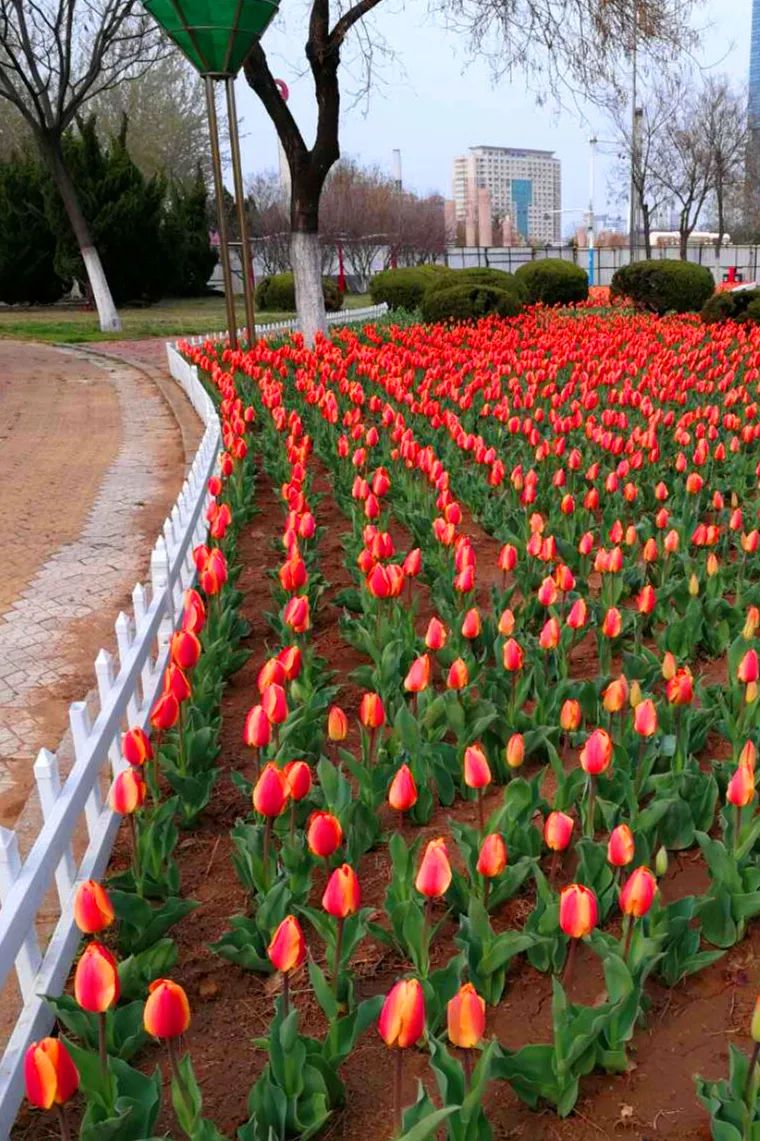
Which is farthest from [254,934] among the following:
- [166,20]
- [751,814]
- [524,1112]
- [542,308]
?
[542,308]

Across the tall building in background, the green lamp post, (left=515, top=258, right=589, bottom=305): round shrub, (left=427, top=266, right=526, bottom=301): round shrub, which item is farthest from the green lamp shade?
the tall building in background

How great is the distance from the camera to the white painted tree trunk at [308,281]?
15727mm

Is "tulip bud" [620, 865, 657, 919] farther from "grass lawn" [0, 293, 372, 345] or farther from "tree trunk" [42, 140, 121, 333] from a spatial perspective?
"tree trunk" [42, 140, 121, 333]

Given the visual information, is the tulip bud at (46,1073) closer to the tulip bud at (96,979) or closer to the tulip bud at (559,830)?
the tulip bud at (96,979)

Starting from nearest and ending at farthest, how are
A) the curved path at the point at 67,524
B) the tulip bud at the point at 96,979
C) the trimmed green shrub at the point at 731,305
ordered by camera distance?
the tulip bud at the point at 96,979 → the curved path at the point at 67,524 → the trimmed green shrub at the point at 731,305

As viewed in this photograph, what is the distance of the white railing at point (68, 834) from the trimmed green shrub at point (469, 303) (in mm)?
12757

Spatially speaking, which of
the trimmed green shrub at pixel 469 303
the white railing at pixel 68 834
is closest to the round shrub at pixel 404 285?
the trimmed green shrub at pixel 469 303

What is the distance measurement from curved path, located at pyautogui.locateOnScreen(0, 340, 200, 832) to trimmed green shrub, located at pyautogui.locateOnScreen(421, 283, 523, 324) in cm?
481

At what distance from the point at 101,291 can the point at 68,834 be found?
68.2ft

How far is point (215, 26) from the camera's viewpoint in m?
10.4

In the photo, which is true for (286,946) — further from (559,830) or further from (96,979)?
(559,830)

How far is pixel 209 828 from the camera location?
3150mm

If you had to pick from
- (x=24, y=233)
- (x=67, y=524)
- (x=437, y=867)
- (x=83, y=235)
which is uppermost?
(x=24, y=233)

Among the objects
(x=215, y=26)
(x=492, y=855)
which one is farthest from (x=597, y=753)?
(x=215, y=26)
